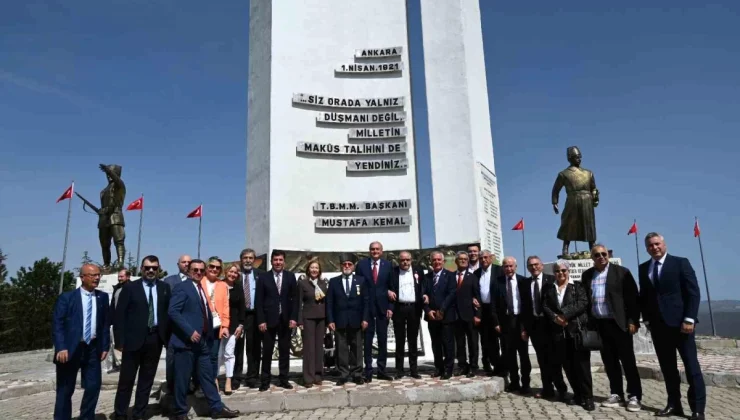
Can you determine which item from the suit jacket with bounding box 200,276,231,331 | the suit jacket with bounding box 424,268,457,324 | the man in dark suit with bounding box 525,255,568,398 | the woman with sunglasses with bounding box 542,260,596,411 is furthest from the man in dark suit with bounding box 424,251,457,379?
the suit jacket with bounding box 200,276,231,331

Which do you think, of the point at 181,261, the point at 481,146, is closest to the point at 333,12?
the point at 481,146

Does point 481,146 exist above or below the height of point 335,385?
above

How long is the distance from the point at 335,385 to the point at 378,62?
6.74 m

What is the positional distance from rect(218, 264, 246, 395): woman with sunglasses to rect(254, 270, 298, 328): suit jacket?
21 centimetres

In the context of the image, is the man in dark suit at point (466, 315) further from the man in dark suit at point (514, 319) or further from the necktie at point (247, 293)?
the necktie at point (247, 293)

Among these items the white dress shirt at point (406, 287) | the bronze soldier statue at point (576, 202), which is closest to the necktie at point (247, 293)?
the white dress shirt at point (406, 287)

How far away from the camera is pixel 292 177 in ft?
30.7

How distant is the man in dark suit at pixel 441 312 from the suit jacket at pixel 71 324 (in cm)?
365

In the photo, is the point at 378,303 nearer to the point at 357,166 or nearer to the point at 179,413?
the point at 179,413

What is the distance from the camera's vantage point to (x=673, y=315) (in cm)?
470

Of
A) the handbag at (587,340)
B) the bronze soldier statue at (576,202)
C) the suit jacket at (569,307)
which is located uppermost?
the bronze soldier statue at (576,202)

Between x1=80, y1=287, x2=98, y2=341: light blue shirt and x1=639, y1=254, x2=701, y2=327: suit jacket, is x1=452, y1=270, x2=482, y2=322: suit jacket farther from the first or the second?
x1=80, y1=287, x2=98, y2=341: light blue shirt

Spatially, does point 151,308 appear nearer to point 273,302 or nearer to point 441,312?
point 273,302

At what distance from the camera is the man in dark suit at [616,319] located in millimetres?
4973
